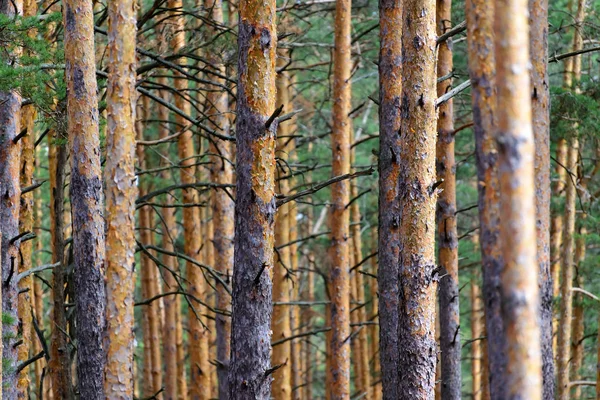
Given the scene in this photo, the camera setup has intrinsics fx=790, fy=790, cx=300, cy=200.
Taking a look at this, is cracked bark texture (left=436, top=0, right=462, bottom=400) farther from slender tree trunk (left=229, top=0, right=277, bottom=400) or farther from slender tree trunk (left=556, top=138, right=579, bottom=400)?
slender tree trunk (left=229, top=0, right=277, bottom=400)

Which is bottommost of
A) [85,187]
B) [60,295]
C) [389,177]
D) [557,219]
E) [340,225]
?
[60,295]

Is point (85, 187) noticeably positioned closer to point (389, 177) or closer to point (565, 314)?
point (389, 177)

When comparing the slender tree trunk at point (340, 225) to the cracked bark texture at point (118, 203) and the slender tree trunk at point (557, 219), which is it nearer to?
the cracked bark texture at point (118, 203)

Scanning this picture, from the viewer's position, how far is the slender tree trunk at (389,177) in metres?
8.50

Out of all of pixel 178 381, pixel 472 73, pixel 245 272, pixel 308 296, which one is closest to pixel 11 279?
pixel 245 272

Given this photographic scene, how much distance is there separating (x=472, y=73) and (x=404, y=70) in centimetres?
226

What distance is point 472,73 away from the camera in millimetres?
4734

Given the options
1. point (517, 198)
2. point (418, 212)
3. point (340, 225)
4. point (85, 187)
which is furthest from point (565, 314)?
point (517, 198)

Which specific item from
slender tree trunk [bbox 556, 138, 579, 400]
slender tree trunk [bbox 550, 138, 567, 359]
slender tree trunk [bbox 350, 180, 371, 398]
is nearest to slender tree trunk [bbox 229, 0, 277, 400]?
slender tree trunk [bbox 556, 138, 579, 400]

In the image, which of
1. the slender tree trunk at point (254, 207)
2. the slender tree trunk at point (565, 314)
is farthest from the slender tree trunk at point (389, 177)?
the slender tree trunk at point (565, 314)

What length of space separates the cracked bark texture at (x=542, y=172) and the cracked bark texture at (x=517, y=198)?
2892 millimetres

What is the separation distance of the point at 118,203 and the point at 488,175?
3263 mm

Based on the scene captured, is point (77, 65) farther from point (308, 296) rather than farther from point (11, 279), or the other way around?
point (308, 296)

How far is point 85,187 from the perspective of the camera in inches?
283
